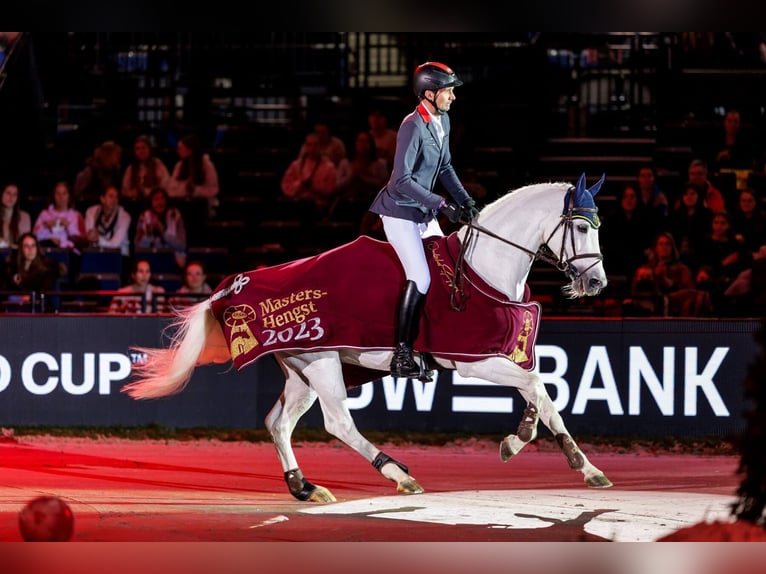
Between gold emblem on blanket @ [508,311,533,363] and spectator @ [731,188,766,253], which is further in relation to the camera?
spectator @ [731,188,766,253]

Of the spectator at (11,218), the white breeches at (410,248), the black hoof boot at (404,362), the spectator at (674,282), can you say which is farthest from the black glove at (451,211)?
the spectator at (11,218)

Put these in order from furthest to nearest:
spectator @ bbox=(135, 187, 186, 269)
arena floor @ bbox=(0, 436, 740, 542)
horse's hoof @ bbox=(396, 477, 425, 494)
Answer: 1. spectator @ bbox=(135, 187, 186, 269)
2. horse's hoof @ bbox=(396, 477, 425, 494)
3. arena floor @ bbox=(0, 436, 740, 542)

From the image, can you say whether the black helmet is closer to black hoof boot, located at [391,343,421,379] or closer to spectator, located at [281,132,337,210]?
black hoof boot, located at [391,343,421,379]

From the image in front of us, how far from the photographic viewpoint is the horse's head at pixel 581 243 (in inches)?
316

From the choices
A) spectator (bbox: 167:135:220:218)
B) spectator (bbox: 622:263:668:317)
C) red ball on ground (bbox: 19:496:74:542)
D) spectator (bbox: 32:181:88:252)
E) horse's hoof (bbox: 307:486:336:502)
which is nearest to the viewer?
red ball on ground (bbox: 19:496:74:542)

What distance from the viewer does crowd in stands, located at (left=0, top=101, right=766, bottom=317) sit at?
12148 millimetres

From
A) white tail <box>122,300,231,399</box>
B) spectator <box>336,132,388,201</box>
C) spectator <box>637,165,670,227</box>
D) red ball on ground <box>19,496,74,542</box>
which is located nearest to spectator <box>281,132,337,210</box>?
spectator <box>336,132,388,201</box>

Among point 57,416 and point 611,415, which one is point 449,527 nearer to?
point 611,415

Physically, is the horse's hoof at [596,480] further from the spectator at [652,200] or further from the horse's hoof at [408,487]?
the spectator at [652,200]

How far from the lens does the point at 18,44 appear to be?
52.7 ft

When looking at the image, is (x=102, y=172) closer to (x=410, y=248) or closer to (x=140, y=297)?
(x=140, y=297)

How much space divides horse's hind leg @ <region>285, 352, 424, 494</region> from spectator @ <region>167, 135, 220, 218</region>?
6322mm

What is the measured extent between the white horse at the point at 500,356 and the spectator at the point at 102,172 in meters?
6.39

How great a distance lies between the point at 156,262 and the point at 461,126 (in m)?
4.13
